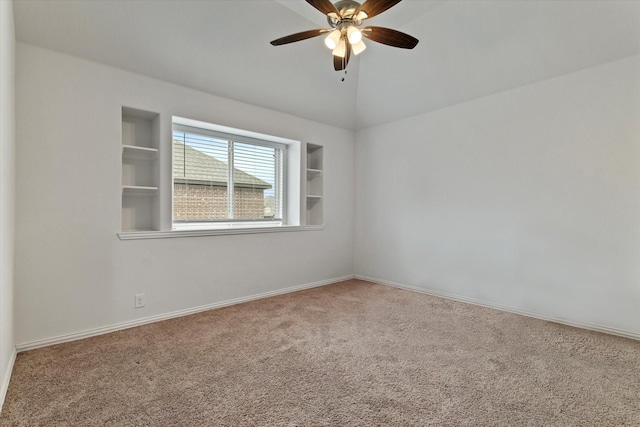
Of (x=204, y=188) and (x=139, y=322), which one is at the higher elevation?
(x=204, y=188)

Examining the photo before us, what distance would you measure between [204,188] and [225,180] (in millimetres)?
294

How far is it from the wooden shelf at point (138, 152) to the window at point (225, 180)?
343 millimetres

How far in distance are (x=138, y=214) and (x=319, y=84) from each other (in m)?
2.54

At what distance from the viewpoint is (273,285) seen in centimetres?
406

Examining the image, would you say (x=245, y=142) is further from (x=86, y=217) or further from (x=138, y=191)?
(x=86, y=217)

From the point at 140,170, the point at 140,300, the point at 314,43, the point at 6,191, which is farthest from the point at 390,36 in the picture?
the point at 140,300

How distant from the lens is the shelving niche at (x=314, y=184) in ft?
15.4

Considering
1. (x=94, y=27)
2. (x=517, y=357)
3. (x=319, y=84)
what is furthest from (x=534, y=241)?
(x=94, y=27)

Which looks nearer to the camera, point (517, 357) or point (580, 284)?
point (517, 357)

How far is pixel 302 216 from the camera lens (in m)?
4.43

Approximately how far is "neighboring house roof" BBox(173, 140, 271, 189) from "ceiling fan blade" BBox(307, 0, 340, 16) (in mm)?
2217

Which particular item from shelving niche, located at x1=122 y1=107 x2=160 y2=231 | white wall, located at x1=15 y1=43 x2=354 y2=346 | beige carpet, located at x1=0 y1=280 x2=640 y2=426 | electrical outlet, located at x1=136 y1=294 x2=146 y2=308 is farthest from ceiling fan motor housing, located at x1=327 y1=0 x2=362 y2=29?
electrical outlet, located at x1=136 y1=294 x2=146 y2=308

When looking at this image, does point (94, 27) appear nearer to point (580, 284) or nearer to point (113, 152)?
point (113, 152)

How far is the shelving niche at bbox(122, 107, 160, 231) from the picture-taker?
10.2 ft
